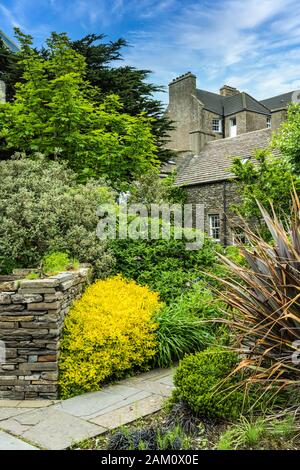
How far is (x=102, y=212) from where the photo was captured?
7566mm

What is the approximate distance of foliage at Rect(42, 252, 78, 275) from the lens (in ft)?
18.7

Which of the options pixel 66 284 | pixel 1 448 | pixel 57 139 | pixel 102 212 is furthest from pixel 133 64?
pixel 1 448

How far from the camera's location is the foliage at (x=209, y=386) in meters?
3.25

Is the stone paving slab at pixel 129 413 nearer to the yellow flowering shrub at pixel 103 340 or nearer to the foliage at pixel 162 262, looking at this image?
the yellow flowering shrub at pixel 103 340

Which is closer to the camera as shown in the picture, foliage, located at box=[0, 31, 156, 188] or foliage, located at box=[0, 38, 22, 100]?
foliage, located at box=[0, 31, 156, 188]

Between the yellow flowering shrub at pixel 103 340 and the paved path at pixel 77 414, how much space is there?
18 centimetres

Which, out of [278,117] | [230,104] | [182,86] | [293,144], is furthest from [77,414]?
[230,104]

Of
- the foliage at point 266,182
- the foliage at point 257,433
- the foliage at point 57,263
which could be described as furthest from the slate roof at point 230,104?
the foliage at point 257,433

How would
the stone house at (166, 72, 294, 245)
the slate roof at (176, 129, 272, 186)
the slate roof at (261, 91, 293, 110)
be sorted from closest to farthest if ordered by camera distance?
the stone house at (166, 72, 294, 245), the slate roof at (176, 129, 272, 186), the slate roof at (261, 91, 293, 110)

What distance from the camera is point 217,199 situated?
21312mm

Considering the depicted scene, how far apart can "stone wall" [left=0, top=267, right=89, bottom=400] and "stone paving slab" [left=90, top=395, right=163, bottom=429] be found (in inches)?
33.3

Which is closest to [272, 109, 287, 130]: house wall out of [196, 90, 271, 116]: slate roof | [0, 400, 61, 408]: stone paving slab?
[196, 90, 271, 116]: slate roof

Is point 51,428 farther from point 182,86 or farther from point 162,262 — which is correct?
point 182,86

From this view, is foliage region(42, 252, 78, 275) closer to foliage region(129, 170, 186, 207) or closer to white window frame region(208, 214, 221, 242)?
foliage region(129, 170, 186, 207)
